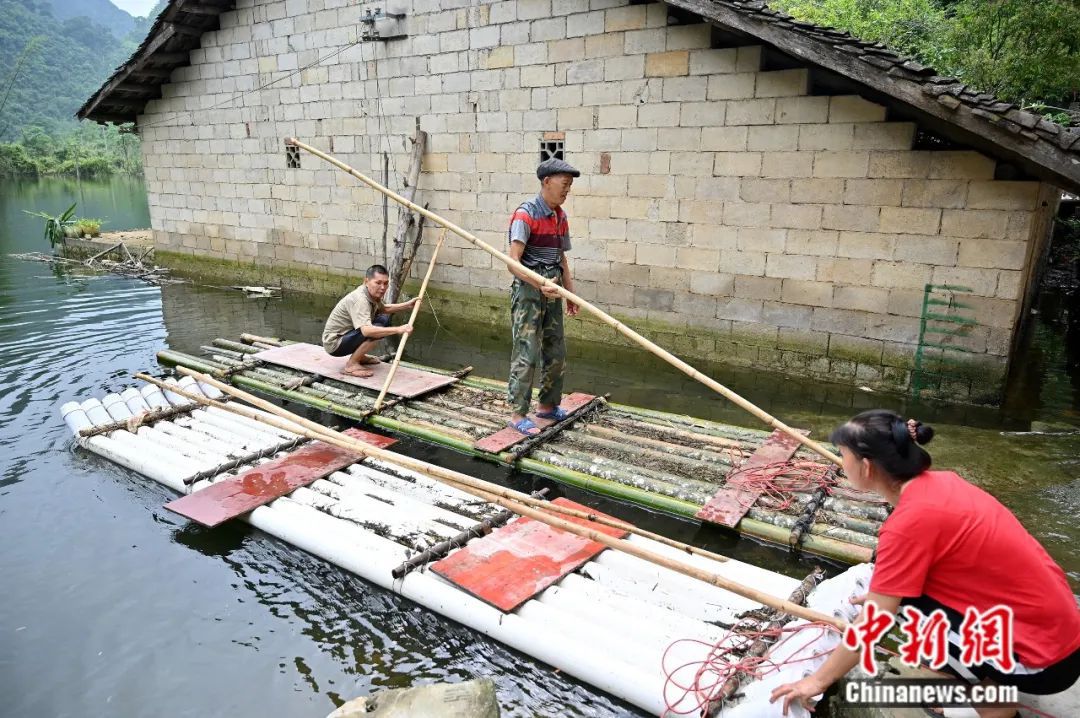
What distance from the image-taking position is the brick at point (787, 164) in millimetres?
6777

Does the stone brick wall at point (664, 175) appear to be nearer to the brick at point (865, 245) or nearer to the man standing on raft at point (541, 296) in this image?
the brick at point (865, 245)

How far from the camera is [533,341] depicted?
5125mm

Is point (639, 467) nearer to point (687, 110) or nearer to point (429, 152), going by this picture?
point (687, 110)

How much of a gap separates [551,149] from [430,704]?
696 cm

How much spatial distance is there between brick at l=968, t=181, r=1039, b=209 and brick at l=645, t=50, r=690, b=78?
300cm

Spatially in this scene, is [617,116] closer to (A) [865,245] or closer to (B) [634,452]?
(A) [865,245]

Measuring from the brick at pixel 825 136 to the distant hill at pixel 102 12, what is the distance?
426 feet

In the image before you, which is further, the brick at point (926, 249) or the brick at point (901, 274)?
the brick at point (901, 274)

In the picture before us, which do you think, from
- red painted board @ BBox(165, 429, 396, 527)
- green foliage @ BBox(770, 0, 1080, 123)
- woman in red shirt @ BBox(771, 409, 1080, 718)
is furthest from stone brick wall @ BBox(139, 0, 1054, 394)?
woman in red shirt @ BBox(771, 409, 1080, 718)

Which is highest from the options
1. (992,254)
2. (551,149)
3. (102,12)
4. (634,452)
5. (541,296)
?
(102,12)

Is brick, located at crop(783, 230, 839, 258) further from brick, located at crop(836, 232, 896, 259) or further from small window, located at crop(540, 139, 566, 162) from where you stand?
small window, located at crop(540, 139, 566, 162)

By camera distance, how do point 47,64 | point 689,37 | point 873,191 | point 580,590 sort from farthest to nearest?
Result: point 47,64 → point 689,37 → point 873,191 → point 580,590

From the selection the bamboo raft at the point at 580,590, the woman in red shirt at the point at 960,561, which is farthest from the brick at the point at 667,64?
the woman in red shirt at the point at 960,561

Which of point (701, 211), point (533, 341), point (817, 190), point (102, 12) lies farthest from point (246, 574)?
point (102, 12)
